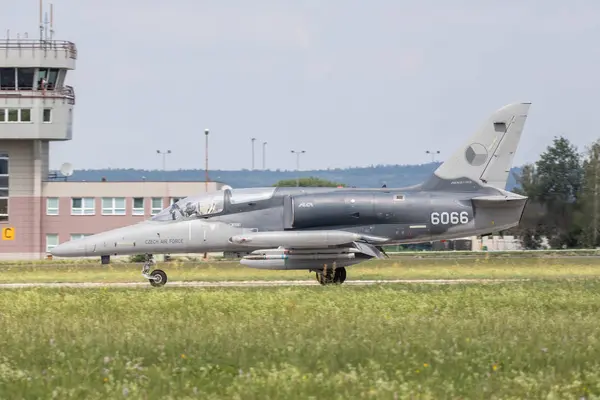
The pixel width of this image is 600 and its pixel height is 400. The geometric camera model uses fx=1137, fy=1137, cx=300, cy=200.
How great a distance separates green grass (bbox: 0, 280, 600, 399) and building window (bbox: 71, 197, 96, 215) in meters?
58.0

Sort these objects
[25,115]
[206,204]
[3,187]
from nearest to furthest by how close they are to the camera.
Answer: [206,204] < [25,115] < [3,187]

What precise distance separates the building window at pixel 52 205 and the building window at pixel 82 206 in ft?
3.67

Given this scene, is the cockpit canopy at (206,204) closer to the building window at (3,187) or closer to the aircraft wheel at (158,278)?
the aircraft wheel at (158,278)

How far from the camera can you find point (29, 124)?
72438 mm

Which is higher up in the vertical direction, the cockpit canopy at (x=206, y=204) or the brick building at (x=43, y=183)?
the brick building at (x=43, y=183)

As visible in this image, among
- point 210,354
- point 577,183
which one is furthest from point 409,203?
point 577,183

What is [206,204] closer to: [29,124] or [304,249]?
[304,249]

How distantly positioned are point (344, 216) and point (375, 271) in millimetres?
7225

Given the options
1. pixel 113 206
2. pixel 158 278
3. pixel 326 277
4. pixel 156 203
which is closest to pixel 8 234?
pixel 113 206

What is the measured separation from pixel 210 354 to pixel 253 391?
7.03 ft

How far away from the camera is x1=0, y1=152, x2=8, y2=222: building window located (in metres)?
76.2

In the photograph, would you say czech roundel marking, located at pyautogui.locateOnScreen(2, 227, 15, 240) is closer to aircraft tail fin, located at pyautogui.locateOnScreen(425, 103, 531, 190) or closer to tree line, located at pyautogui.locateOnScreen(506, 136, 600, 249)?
tree line, located at pyautogui.locateOnScreen(506, 136, 600, 249)

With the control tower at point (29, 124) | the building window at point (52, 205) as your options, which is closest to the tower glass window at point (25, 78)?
the control tower at point (29, 124)

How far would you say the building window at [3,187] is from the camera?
76188mm
